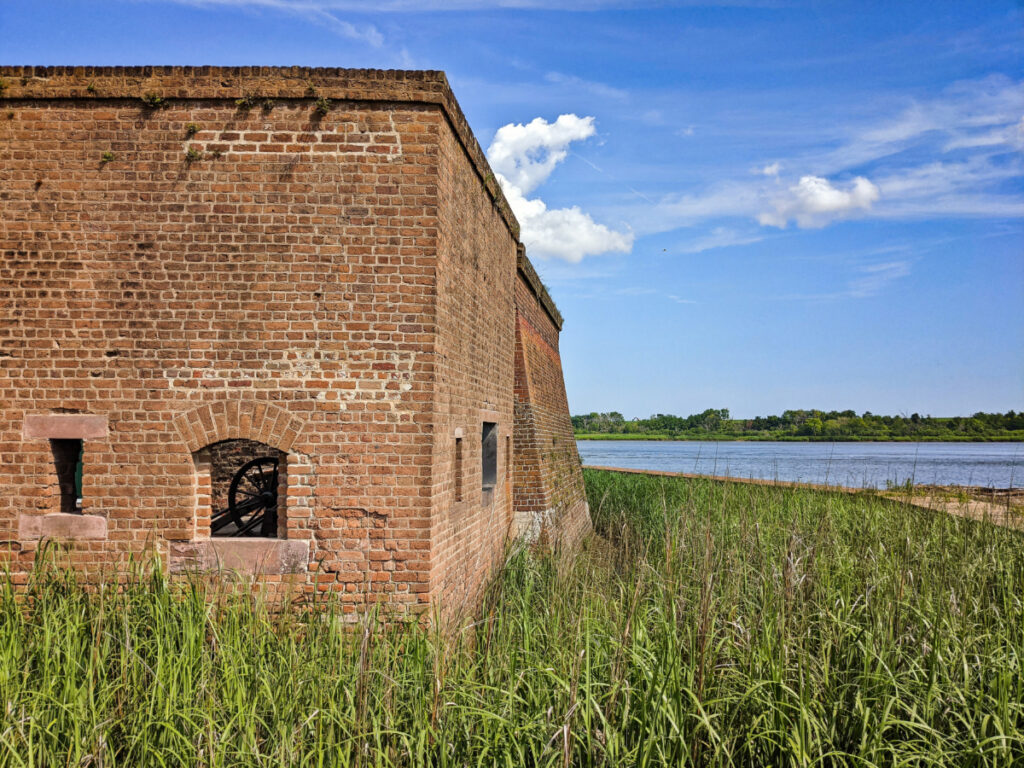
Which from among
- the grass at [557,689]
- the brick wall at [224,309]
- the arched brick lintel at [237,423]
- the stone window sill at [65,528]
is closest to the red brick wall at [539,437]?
the brick wall at [224,309]

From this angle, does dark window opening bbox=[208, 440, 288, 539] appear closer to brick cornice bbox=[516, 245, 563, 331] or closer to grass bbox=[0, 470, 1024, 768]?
grass bbox=[0, 470, 1024, 768]

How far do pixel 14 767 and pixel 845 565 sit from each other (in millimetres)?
6312

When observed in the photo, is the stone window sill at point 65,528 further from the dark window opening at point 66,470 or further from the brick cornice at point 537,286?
the brick cornice at point 537,286

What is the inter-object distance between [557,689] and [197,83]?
5.82 m

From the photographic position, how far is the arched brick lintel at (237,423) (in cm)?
644

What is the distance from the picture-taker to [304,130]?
6.63m

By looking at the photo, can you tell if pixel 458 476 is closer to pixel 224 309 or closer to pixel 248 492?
pixel 224 309

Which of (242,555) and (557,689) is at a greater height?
(242,555)

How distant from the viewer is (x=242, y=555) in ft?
20.8

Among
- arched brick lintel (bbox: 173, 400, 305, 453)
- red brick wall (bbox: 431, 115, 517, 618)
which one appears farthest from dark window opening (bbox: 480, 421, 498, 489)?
arched brick lintel (bbox: 173, 400, 305, 453)

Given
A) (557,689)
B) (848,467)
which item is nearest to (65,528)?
(557,689)

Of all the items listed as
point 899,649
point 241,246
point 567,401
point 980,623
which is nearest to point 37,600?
point 241,246

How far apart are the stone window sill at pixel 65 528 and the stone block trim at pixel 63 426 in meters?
0.69

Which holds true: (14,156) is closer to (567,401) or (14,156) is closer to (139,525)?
(139,525)
